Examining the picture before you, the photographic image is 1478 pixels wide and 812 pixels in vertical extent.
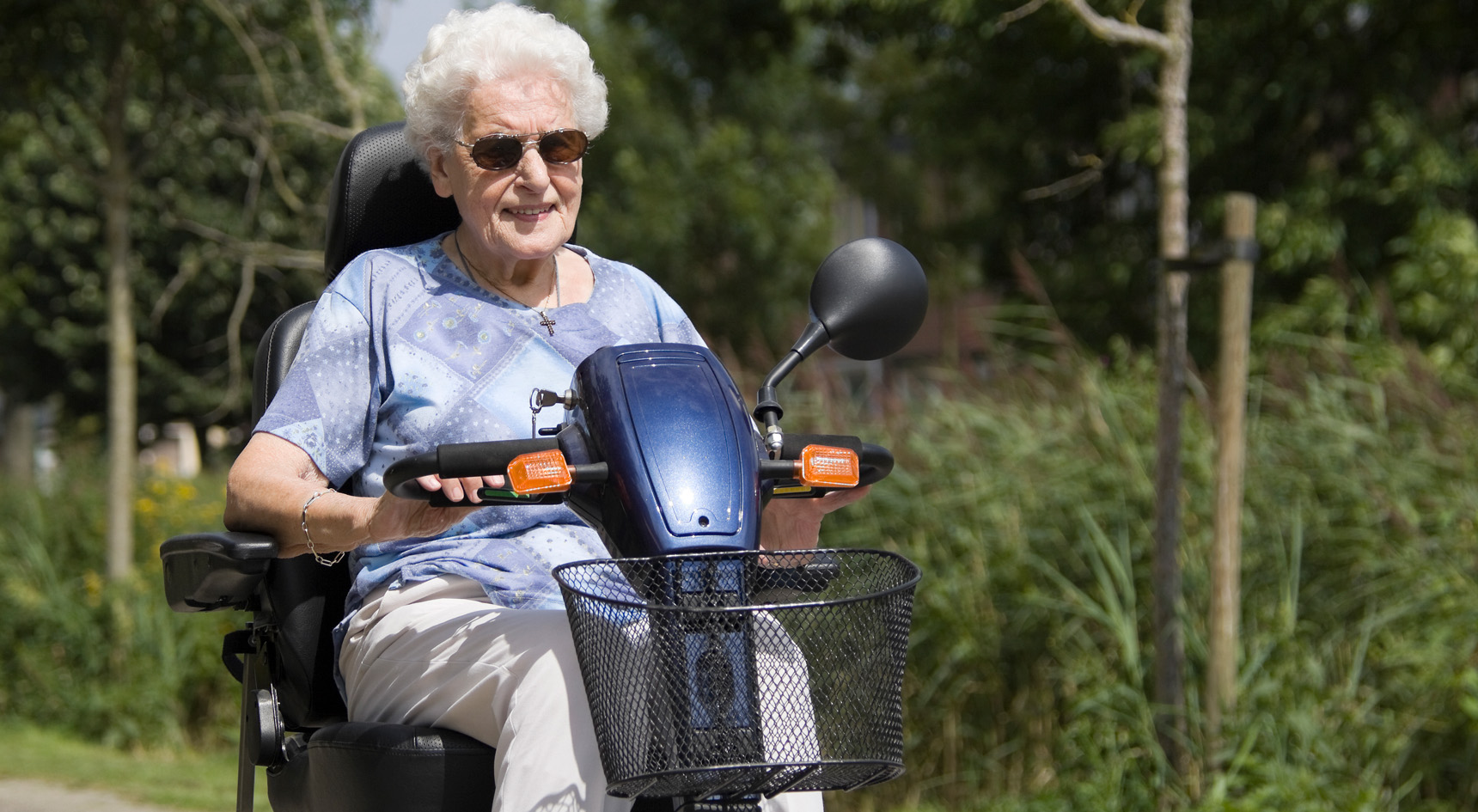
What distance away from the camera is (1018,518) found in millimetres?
4895

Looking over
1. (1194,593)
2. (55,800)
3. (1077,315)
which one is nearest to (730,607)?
(1194,593)

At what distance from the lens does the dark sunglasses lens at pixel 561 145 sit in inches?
87.4

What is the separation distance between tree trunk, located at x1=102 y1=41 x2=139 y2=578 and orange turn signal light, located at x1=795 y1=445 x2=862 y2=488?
6.49m

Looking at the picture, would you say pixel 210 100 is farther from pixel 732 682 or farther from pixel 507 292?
pixel 732 682

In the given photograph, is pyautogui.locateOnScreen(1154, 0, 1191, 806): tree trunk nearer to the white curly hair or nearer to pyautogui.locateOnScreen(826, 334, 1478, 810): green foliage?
pyautogui.locateOnScreen(826, 334, 1478, 810): green foliage

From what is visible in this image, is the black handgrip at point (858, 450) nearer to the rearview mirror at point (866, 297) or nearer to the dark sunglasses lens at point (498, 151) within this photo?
the rearview mirror at point (866, 297)

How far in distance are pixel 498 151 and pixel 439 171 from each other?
0.22m

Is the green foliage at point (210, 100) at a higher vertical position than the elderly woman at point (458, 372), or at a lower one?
higher

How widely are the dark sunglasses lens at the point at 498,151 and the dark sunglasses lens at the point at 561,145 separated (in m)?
0.04

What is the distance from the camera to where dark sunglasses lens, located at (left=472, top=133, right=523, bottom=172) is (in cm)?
220

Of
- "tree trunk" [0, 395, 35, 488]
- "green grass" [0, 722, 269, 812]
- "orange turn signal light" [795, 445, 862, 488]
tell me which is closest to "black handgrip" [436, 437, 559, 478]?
"orange turn signal light" [795, 445, 862, 488]

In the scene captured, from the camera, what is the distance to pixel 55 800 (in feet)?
18.2

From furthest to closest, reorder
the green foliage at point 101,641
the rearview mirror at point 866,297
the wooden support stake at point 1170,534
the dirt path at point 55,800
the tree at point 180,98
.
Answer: the tree at point 180,98 → the green foliage at point 101,641 → the dirt path at point 55,800 → the wooden support stake at point 1170,534 → the rearview mirror at point 866,297

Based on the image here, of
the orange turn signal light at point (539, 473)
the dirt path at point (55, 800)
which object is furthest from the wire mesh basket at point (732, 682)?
the dirt path at point (55, 800)
